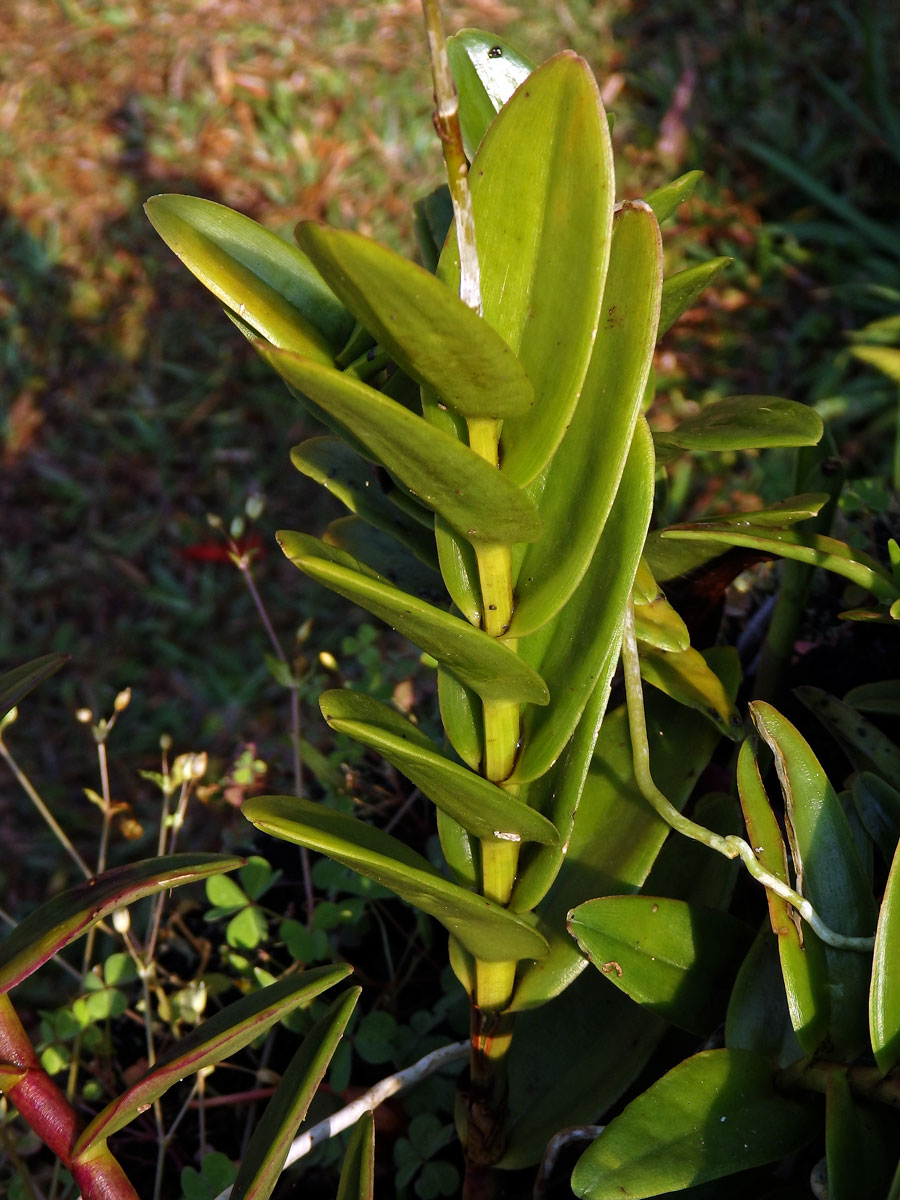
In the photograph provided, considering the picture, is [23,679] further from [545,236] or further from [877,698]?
[877,698]

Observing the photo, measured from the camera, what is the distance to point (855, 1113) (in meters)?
0.61

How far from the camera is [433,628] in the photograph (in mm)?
544

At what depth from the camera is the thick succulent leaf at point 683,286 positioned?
0.67m

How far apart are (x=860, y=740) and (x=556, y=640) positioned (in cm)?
29

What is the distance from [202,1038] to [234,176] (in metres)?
2.83

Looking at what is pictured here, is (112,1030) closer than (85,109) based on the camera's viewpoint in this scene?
Yes

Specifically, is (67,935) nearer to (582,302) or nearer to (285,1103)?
(285,1103)

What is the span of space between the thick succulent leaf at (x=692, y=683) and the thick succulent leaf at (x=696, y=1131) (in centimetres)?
21

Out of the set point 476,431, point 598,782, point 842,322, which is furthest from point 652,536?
point 842,322

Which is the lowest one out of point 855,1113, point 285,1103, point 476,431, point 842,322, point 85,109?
point 842,322

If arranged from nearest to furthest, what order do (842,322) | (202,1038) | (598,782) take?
1. (202,1038)
2. (598,782)
3. (842,322)

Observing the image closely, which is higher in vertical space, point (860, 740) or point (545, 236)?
point (545, 236)

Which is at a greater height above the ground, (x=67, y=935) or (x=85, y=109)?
(x=85, y=109)

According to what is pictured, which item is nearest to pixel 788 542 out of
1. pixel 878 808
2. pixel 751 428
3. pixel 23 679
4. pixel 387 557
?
pixel 751 428
